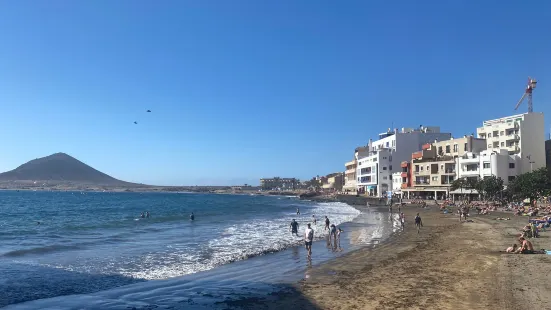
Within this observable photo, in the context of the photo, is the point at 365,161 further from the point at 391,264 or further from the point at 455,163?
the point at 391,264

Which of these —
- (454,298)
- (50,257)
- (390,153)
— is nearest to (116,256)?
(50,257)

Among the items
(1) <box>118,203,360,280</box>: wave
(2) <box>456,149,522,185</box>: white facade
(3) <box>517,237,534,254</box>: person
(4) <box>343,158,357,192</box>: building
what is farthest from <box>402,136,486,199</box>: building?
(3) <box>517,237,534,254</box>: person

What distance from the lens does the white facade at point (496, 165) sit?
66688 mm

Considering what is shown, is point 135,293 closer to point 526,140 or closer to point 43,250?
point 43,250

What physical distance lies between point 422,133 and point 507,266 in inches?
3385

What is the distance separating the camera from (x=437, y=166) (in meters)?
78.8

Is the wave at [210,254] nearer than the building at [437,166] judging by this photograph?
Yes

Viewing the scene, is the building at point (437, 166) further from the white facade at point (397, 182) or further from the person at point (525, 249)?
the person at point (525, 249)

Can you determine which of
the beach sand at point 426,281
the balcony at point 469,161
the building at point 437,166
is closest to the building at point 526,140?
the balcony at point 469,161

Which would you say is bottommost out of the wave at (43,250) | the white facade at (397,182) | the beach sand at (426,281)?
the wave at (43,250)

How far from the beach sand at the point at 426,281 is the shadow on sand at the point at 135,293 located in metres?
0.30

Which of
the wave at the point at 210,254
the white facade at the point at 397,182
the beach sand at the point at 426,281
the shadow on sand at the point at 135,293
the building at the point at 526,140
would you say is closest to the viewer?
the beach sand at the point at 426,281

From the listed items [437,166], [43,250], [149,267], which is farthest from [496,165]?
[43,250]

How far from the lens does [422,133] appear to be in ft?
322
